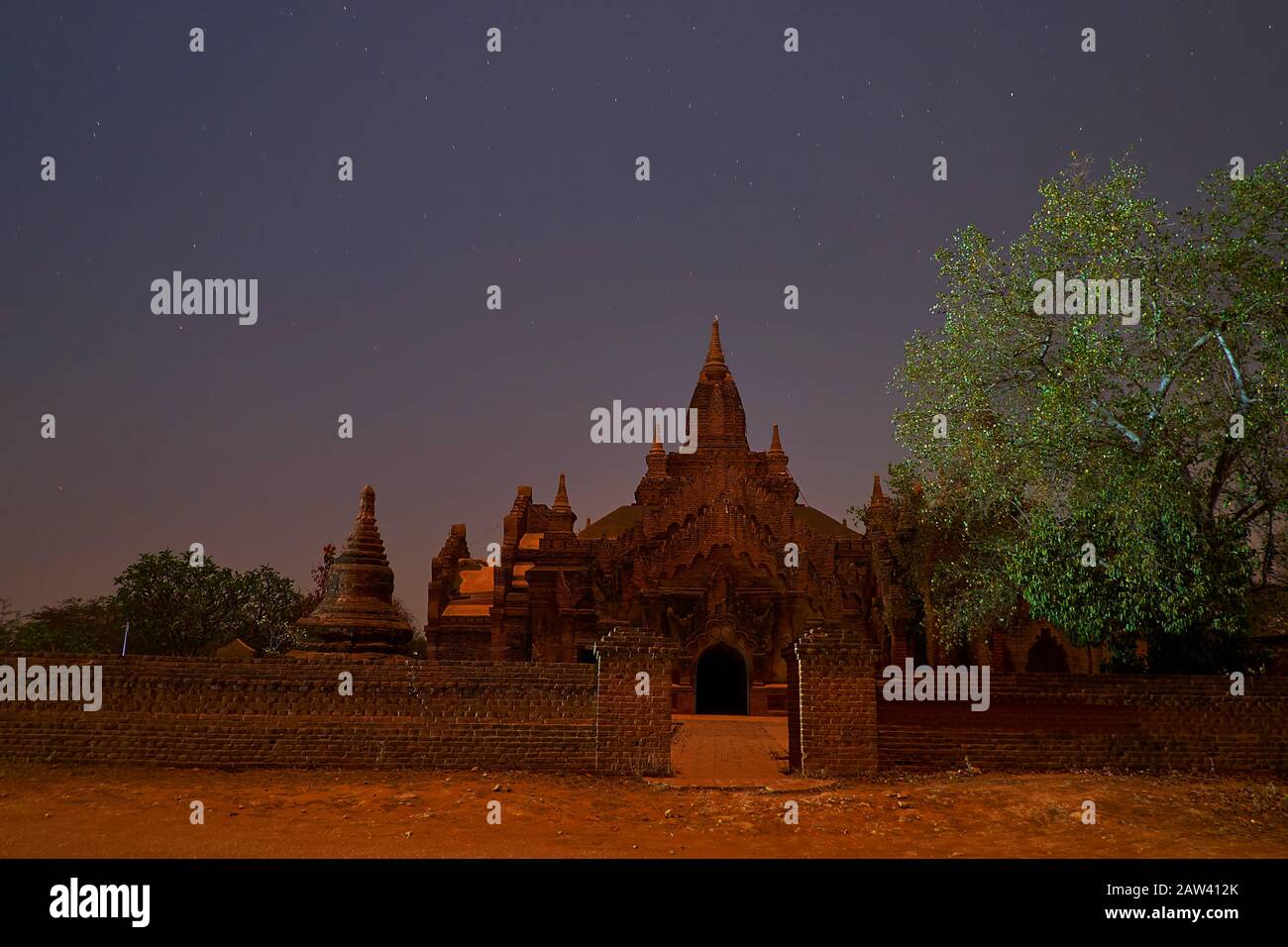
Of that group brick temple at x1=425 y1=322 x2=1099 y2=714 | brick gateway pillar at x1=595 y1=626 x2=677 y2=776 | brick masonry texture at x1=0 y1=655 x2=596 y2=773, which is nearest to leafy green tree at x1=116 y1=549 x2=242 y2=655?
brick temple at x1=425 y1=322 x2=1099 y2=714

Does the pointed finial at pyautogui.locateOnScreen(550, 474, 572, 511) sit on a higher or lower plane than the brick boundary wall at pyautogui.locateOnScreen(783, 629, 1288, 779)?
higher

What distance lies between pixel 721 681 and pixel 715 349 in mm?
18430

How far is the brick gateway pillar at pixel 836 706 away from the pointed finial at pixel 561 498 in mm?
22460

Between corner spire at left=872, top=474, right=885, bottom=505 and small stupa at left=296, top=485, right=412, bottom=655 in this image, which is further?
corner spire at left=872, top=474, right=885, bottom=505

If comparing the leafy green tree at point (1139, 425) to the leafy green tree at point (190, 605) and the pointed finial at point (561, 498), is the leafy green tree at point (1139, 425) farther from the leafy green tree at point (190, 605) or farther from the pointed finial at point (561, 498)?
the leafy green tree at point (190, 605)

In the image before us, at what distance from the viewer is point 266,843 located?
7.91 meters

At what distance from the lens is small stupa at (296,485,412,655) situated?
45.9 feet

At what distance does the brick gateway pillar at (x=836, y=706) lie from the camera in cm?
1111

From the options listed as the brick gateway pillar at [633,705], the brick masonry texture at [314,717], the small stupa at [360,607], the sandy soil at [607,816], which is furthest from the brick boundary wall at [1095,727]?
the small stupa at [360,607]

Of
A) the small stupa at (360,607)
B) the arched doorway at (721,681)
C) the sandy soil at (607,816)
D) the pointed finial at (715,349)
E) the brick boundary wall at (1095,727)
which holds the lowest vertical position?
the arched doorway at (721,681)

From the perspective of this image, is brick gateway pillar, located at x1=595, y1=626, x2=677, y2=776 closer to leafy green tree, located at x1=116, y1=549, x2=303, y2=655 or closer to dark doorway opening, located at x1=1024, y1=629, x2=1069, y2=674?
dark doorway opening, located at x1=1024, y1=629, x2=1069, y2=674

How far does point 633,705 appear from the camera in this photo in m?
11.2

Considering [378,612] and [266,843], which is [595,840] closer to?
[266,843]

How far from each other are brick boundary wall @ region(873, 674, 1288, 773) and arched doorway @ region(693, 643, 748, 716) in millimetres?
15143
